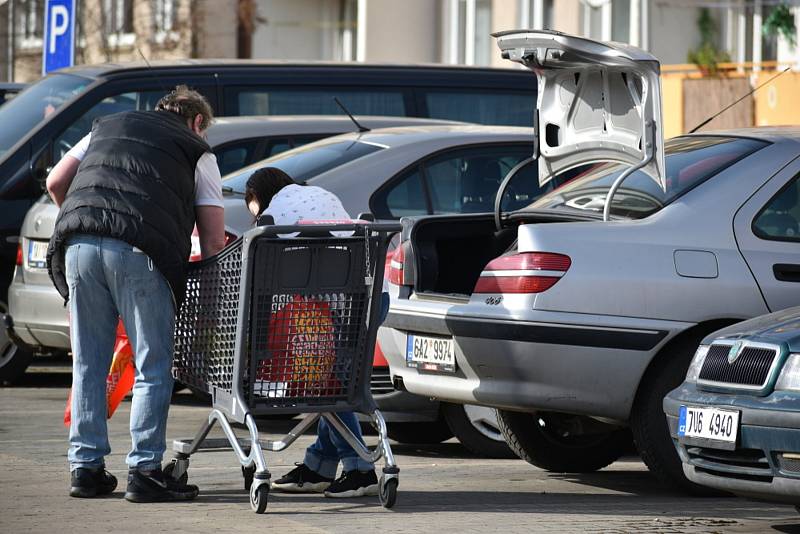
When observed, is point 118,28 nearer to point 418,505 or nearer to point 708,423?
point 418,505

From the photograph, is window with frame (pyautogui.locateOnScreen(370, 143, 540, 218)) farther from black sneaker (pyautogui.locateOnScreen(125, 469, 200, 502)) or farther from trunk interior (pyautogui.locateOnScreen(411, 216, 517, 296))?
black sneaker (pyautogui.locateOnScreen(125, 469, 200, 502))

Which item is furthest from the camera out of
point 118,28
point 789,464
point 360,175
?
point 118,28

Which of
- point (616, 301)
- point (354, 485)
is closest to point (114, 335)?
point (354, 485)

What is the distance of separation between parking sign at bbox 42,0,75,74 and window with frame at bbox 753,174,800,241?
11.1 metres

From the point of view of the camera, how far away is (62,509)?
267 inches

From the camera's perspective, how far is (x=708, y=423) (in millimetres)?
6238

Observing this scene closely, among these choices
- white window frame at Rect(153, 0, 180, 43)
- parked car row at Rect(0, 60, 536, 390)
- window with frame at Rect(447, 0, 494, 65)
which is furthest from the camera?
white window frame at Rect(153, 0, 180, 43)

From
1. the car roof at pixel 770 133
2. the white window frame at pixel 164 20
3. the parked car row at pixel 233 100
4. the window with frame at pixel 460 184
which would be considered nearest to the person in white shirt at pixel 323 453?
the car roof at pixel 770 133

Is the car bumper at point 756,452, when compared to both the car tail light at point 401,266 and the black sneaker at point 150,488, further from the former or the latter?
the black sneaker at point 150,488

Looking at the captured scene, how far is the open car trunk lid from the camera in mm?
7273

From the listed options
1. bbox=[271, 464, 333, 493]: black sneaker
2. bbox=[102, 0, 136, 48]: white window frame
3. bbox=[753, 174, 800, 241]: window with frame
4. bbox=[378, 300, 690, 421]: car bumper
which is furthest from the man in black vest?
bbox=[102, 0, 136, 48]: white window frame

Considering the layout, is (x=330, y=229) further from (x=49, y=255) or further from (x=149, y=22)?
(x=149, y=22)

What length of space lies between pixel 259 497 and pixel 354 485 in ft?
2.05

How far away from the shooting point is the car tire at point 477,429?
8414mm
